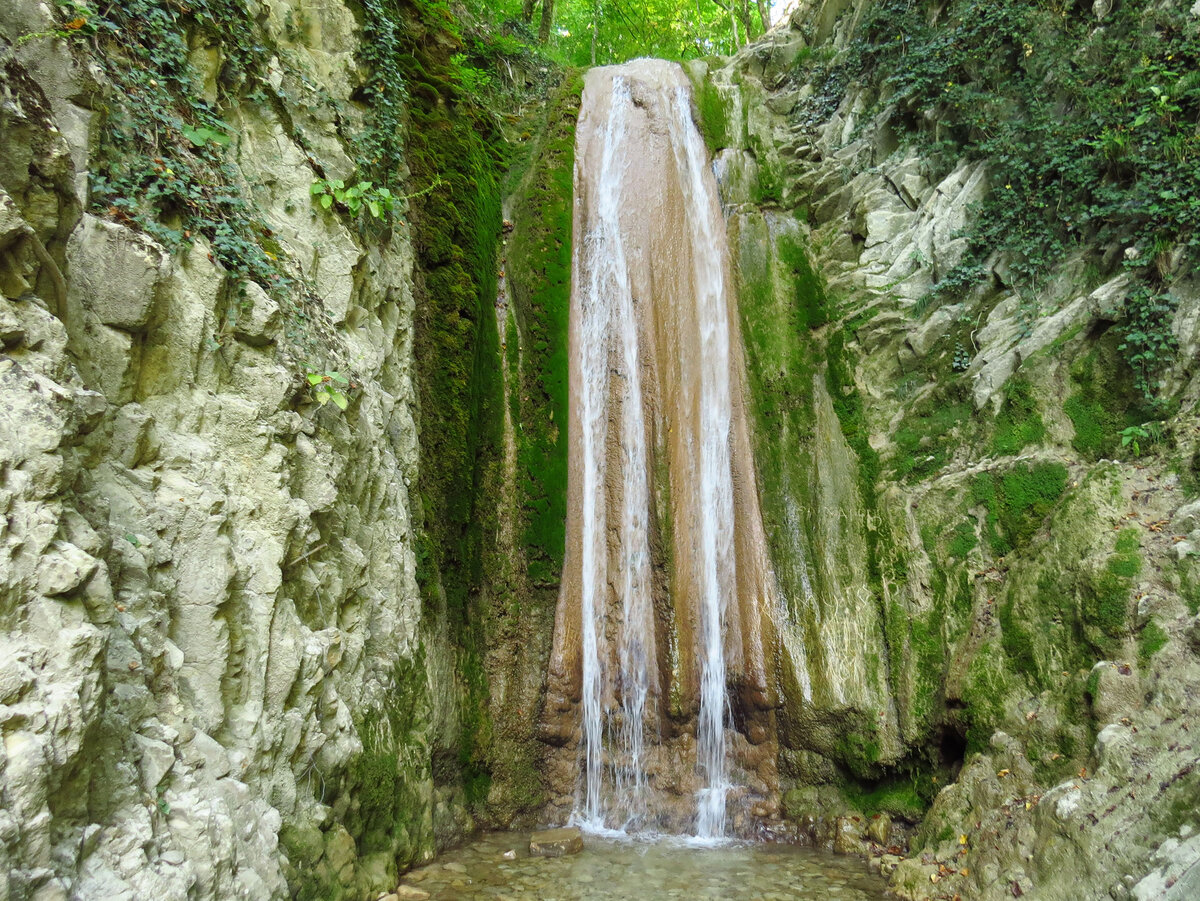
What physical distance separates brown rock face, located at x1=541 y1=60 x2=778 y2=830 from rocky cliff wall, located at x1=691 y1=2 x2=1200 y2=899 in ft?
1.16

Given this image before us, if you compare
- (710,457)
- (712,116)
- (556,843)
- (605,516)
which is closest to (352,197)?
(605,516)

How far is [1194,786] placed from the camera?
3742mm

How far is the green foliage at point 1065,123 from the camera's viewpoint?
577 cm

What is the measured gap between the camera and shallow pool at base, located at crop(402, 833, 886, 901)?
520 cm

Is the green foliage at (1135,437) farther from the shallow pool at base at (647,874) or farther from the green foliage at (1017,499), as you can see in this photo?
the shallow pool at base at (647,874)

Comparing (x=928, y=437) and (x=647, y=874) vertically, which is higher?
(x=928, y=437)

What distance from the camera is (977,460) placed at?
6.68 meters

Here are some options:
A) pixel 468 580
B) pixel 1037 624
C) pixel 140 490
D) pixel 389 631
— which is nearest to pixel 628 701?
pixel 468 580

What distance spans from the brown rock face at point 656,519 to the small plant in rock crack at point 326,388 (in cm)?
340

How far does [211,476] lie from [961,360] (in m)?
6.49

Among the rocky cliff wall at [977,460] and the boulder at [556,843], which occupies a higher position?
the rocky cliff wall at [977,460]

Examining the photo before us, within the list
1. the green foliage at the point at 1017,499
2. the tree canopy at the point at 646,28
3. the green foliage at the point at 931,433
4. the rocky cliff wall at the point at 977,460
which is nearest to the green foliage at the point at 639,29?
the tree canopy at the point at 646,28

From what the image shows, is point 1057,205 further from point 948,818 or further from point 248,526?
point 248,526

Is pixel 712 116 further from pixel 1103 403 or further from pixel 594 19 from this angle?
pixel 594 19
